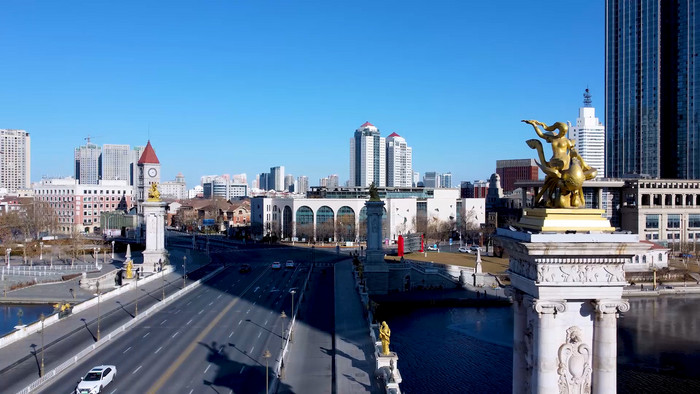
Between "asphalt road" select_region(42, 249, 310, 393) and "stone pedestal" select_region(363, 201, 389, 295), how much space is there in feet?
36.3

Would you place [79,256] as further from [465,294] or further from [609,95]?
[609,95]

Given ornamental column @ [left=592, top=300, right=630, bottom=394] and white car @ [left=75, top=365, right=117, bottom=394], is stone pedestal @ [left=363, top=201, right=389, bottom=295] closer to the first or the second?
white car @ [left=75, top=365, right=117, bottom=394]

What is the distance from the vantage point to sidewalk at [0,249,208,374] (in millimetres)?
30047

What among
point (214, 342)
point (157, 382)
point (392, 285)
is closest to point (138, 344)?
point (214, 342)

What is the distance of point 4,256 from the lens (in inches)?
3086

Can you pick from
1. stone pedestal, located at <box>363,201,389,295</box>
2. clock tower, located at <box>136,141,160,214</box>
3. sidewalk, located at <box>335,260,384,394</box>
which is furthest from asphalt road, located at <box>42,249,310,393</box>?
clock tower, located at <box>136,141,160,214</box>

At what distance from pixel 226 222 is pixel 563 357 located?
131m

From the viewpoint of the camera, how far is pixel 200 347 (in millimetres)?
31422

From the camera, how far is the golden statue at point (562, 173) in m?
11.7

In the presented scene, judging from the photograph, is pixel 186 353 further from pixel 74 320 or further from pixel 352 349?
pixel 74 320

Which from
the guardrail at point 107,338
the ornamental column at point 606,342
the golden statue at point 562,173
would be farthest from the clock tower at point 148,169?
the ornamental column at point 606,342

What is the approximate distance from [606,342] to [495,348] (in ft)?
104

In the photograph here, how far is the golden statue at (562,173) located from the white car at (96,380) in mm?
20244

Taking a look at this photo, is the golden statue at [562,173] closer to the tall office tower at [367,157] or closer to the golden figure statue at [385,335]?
the golden figure statue at [385,335]
